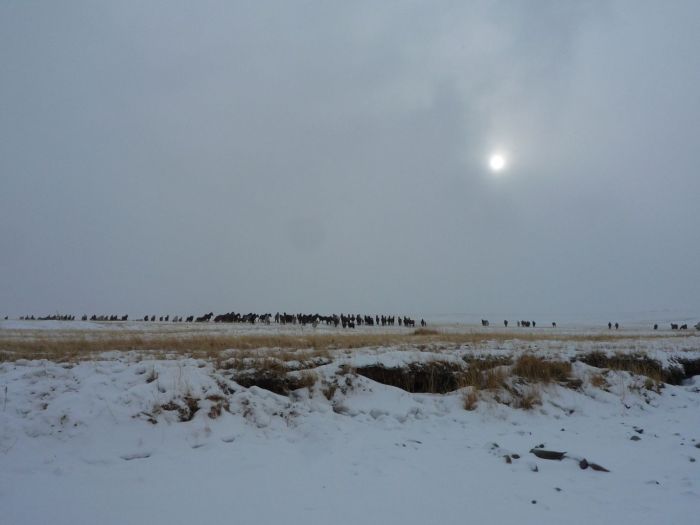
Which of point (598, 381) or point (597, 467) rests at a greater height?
point (598, 381)

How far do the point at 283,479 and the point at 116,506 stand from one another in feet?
6.28

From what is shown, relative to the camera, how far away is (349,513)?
167 inches

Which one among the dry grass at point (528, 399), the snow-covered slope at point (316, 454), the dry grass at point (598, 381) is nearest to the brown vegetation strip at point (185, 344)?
the snow-covered slope at point (316, 454)

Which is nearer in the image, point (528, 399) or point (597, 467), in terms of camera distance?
point (597, 467)

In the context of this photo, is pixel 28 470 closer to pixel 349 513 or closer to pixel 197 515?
pixel 197 515

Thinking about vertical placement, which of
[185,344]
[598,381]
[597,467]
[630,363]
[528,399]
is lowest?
[597,467]

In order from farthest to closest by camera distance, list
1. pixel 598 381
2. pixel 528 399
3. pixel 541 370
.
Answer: pixel 541 370, pixel 598 381, pixel 528 399

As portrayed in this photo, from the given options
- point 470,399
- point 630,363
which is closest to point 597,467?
point 470,399

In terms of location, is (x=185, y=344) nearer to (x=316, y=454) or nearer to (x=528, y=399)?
(x=316, y=454)

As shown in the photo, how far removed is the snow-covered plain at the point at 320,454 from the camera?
4.34 m

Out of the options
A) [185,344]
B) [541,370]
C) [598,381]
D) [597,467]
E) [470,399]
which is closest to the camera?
[597,467]

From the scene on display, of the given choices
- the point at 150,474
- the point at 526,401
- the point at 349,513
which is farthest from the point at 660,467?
the point at 150,474

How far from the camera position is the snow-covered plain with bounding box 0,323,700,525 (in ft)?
14.2

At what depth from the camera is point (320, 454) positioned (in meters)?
6.00
